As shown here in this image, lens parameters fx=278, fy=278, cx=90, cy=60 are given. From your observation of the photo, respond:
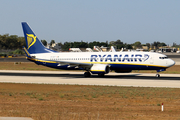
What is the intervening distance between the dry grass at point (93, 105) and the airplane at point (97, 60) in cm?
1633

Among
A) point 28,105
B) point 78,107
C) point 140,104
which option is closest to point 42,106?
point 28,105

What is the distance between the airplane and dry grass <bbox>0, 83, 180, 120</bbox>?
16325mm

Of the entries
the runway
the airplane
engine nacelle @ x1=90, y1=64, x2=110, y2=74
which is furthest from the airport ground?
engine nacelle @ x1=90, y1=64, x2=110, y2=74

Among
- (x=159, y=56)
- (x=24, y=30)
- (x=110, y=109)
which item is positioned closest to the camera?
(x=110, y=109)

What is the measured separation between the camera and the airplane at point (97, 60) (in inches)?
1843

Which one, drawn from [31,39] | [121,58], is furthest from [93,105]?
[31,39]

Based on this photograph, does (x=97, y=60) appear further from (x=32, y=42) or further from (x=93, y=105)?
(x=93, y=105)

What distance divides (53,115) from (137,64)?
3034 centimetres

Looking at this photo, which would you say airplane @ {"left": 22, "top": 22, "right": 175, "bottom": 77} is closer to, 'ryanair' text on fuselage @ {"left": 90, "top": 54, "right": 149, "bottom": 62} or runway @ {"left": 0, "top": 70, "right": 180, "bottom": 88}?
'ryanair' text on fuselage @ {"left": 90, "top": 54, "right": 149, "bottom": 62}

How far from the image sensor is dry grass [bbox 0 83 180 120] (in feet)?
61.4

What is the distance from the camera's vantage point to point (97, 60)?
4972cm

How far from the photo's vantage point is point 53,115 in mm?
18625

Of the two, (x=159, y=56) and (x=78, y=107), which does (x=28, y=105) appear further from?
(x=159, y=56)

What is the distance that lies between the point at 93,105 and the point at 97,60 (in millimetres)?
26961
